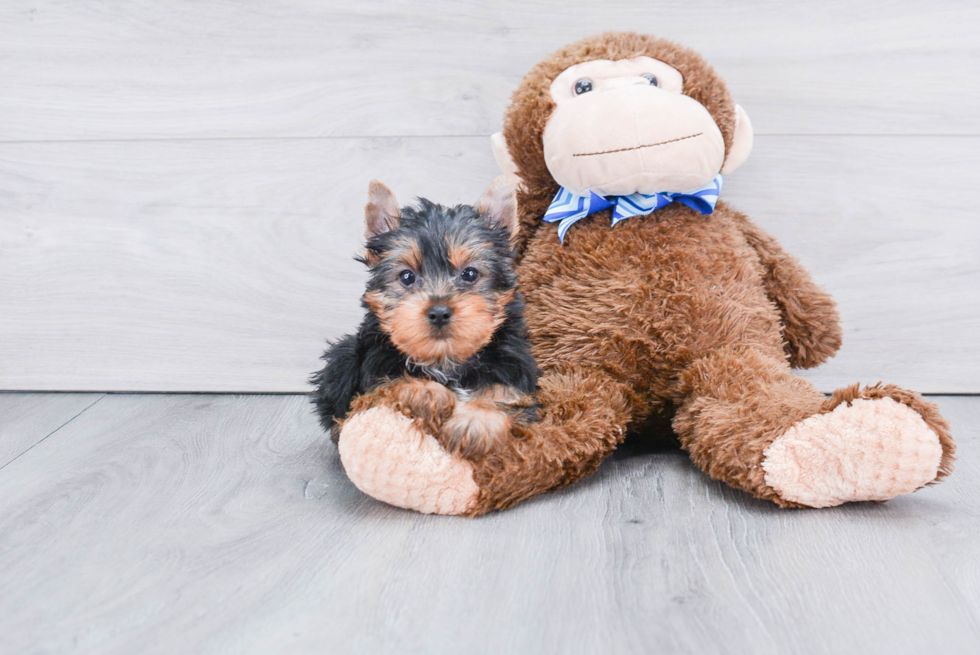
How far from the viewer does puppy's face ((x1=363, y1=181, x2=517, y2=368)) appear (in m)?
1.41

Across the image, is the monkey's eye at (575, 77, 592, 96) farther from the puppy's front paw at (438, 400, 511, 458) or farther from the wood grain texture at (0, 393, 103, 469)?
the wood grain texture at (0, 393, 103, 469)

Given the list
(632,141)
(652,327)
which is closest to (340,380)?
(652,327)

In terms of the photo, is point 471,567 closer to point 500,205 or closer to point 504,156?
point 500,205

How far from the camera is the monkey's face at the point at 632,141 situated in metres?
1.66

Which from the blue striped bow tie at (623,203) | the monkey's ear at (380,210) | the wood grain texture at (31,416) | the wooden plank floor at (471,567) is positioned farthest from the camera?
the wood grain texture at (31,416)

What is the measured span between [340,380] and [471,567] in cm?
55

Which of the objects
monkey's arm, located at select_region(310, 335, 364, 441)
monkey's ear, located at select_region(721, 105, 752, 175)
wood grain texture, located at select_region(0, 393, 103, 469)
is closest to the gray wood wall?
wood grain texture, located at select_region(0, 393, 103, 469)

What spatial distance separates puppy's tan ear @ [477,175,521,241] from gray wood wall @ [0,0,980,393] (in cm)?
72

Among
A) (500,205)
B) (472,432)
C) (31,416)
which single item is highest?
(500,205)

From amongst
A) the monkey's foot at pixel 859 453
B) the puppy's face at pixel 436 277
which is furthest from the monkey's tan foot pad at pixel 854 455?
the puppy's face at pixel 436 277

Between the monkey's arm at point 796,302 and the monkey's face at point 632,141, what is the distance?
30 centimetres

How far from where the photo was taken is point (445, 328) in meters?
1.40

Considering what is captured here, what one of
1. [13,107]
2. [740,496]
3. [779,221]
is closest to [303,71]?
[13,107]

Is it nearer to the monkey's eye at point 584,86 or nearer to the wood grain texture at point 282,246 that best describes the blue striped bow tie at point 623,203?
the monkey's eye at point 584,86
